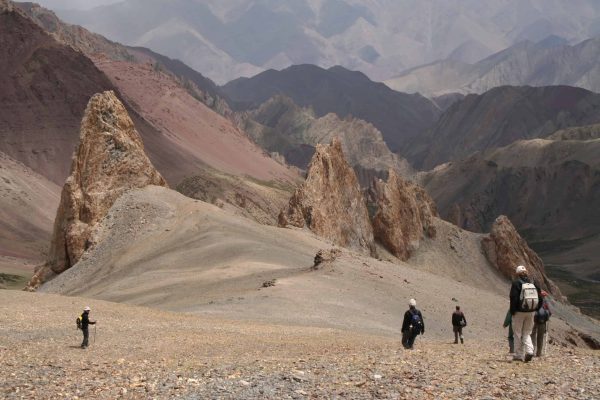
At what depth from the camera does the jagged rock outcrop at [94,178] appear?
51.5 m

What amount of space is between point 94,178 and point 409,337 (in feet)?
125

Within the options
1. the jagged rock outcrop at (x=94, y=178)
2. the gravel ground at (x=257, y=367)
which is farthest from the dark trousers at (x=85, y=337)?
the jagged rock outcrop at (x=94, y=178)

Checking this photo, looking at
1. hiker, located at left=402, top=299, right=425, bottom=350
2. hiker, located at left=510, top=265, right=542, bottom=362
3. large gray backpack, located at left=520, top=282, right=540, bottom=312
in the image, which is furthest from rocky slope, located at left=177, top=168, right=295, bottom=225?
large gray backpack, located at left=520, top=282, right=540, bottom=312

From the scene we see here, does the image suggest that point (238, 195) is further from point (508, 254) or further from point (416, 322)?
point (416, 322)

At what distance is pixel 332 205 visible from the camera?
7212cm

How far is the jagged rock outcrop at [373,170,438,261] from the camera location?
78125 millimetres

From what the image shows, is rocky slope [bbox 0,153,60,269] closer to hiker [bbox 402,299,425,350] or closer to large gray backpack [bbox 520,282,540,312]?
hiker [bbox 402,299,425,350]

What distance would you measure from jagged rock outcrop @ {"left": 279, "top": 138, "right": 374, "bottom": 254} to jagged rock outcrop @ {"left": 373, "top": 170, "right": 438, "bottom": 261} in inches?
82.7

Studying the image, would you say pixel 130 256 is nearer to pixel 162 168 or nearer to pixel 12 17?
pixel 162 168

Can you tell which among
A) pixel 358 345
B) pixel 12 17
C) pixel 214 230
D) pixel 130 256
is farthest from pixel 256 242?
pixel 12 17

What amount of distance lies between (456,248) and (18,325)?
62535 mm

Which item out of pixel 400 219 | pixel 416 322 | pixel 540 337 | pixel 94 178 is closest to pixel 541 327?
pixel 540 337

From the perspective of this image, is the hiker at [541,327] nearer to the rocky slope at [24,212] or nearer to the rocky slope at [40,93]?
the rocky slope at [24,212]

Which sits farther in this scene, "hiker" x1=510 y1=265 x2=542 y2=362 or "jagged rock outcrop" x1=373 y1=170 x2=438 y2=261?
"jagged rock outcrop" x1=373 y1=170 x2=438 y2=261
